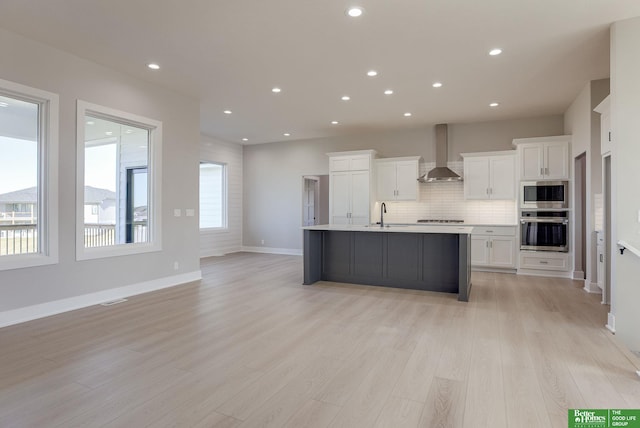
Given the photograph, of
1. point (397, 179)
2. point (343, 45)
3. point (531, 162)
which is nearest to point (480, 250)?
point (531, 162)

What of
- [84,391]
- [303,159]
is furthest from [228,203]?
[84,391]

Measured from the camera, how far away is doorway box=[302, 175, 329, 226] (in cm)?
961

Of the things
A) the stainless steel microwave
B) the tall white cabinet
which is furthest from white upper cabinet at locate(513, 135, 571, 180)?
the tall white cabinet

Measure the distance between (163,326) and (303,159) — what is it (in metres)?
6.39

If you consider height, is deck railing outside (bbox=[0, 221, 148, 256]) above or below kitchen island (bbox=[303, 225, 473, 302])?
above

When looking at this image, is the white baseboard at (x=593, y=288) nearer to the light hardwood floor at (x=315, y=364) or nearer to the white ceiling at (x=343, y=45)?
the light hardwood floor at (x=315, y=364)

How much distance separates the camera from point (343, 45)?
4012 millimetres

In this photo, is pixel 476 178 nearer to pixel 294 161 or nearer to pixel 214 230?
pixel 294 161

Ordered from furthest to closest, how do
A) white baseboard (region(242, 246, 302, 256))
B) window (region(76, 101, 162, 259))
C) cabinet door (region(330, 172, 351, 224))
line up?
white baseboard (region(242, 246, 302, 256)), cabinet door (region(330, 172, 351, 224)), window (region(76, 101, 162, 259))

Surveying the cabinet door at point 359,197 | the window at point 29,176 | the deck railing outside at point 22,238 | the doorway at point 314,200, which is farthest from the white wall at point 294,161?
the window at point 29,176

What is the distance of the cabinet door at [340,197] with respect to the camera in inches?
316

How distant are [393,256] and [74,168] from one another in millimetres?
4455

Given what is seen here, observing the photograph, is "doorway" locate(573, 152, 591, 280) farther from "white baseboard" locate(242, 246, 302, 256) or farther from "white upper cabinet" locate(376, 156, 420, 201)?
"white baseboard" locate(242, 246, 302, 256)

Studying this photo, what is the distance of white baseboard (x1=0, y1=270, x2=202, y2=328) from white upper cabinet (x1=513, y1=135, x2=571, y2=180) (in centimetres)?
643
